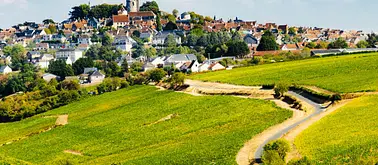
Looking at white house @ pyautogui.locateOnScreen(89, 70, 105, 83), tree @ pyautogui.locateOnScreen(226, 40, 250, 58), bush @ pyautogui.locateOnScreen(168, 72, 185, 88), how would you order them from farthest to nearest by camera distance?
tree @ pyautogui.locateOnScreen(226, 40, 250, 58) → white house @ pyautogui.locateOnScreen(89, 70, 105, 83) → bush @ pyautogui.locateOnScreen(168, 72, 185, 88)

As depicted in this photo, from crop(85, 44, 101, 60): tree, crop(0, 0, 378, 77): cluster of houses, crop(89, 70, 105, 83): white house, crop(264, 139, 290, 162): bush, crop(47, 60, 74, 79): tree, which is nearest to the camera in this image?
crop(264, 139, 290, 162): bush

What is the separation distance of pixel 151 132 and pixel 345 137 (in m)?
19.5

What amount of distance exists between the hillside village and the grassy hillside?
3732 cm

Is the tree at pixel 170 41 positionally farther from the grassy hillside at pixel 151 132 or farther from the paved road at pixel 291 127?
the paved road at pixel 291 127

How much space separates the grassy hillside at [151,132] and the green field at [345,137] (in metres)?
4.46

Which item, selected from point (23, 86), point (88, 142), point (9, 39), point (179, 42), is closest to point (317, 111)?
point (88, 142)

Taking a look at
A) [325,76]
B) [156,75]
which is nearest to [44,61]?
[156,75]

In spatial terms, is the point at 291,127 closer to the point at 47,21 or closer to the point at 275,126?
the point at 275,126

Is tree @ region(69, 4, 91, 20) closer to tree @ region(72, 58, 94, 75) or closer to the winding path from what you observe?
tree @ region(72, 58, 94, 75)

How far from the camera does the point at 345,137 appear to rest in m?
31.4

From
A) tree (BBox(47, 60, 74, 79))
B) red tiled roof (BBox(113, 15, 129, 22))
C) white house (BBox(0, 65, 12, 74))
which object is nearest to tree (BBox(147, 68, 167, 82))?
tree (BBox(47, 60, 74, 79))

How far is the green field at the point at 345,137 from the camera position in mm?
27439

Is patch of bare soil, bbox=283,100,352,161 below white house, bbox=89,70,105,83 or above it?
above

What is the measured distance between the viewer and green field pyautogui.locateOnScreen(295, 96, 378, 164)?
27439mm
